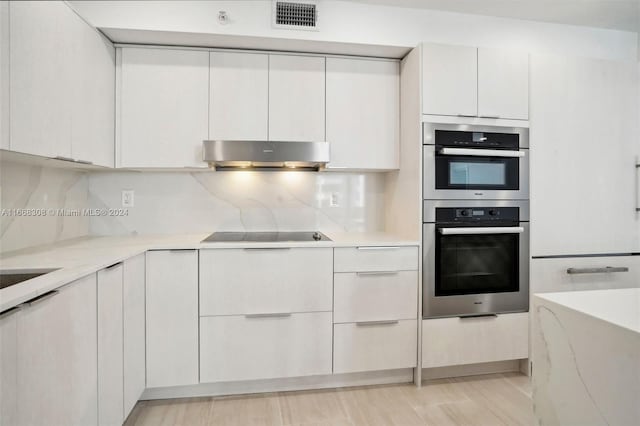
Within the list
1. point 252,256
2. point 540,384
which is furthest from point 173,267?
point 540,384

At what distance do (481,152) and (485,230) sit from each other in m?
0.49

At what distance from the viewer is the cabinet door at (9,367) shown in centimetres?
84

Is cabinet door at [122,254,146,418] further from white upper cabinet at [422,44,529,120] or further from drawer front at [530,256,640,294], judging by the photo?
drawer front at [530,256,640,294]

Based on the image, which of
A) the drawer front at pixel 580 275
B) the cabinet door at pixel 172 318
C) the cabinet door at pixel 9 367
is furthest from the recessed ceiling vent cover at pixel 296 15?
the drawer front at pixel 580 275

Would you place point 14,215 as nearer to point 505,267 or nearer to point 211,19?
point 211,19

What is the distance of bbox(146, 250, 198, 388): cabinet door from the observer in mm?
1894

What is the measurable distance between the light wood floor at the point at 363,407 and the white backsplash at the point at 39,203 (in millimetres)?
1104

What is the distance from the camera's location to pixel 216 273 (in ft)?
6.38

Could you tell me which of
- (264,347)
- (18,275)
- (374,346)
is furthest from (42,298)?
(374,346)

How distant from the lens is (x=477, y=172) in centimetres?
220

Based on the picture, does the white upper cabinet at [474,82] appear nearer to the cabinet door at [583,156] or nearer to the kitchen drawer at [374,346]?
the cabinet door at [583,156]

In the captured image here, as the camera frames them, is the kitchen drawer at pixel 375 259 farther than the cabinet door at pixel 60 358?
Yes

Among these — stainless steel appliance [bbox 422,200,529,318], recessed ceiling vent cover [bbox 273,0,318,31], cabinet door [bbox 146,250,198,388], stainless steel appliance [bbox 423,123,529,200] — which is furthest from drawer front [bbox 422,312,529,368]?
recessed ceiling vent cover [bbox 273,0,318,31]

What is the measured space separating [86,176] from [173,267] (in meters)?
1.09
